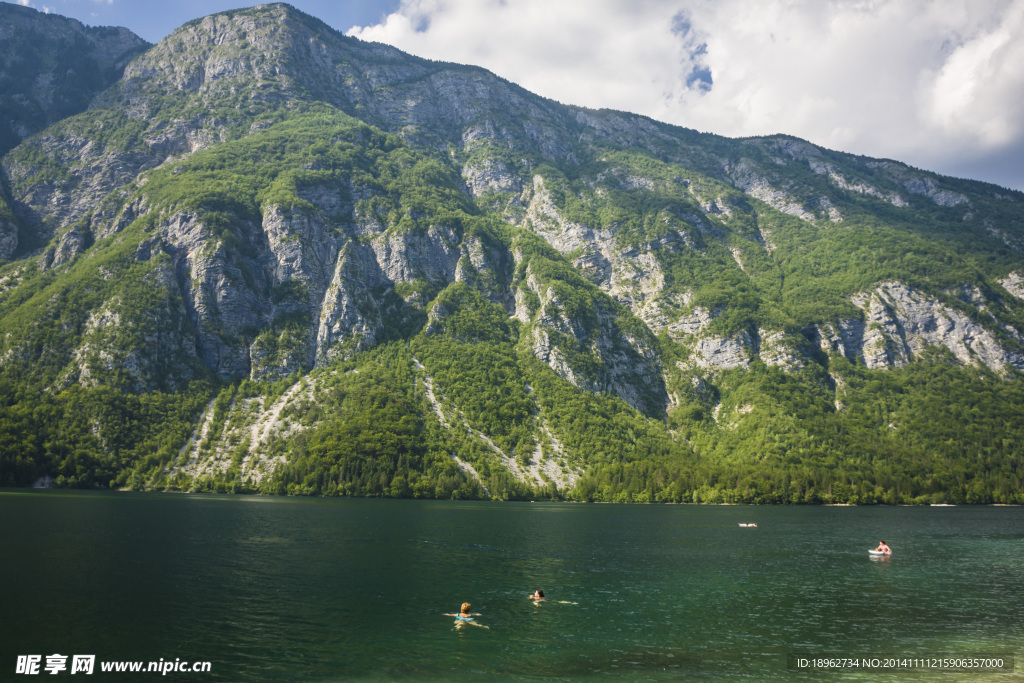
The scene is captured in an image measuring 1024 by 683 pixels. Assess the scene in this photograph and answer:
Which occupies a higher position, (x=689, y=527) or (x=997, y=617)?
(x=997, y=617)

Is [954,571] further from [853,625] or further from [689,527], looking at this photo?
[689,527]

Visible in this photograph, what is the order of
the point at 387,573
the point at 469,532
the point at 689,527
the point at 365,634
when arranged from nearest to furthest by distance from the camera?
1. the point at 365,634
2. the point at 387,573
3. the point at 469,532
4. the point at 689,527

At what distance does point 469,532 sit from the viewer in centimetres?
9756

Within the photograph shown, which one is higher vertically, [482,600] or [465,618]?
[465,618]

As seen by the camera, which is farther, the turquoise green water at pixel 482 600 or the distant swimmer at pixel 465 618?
the distant swimmer at pixel 465 618

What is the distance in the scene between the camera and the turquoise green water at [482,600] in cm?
3422

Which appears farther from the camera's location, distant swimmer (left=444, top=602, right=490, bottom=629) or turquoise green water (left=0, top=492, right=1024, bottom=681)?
distant swimmer (left=444, top=602, right=490, bottom=629)

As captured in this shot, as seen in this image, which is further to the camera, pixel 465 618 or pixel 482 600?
pixel 482 600

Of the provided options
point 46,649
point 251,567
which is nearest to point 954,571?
point 251,567

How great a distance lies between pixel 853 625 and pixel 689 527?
76.1m

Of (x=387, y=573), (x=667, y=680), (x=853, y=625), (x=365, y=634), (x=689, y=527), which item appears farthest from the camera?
(x=689, y=527)

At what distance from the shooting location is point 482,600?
49906 millimetres

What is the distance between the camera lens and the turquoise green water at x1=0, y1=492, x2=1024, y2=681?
3422cm

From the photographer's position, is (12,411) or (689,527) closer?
(689,527)
